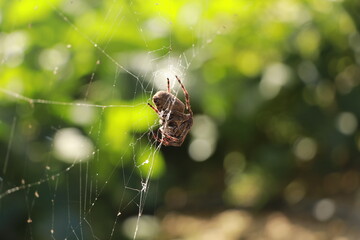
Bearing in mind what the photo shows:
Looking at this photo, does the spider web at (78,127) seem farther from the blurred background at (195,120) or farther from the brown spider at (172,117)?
the brown spider at (172,117)

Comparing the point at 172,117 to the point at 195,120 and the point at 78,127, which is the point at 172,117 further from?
the point at 195,120

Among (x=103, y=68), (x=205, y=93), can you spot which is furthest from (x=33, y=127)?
(x=205, y=93)

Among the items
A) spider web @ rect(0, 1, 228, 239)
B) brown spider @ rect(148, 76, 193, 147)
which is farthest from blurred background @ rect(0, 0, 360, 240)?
brown spider @ rect(148, 76, 193, 147)

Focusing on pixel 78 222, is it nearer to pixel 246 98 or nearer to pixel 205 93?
pixel 205 93

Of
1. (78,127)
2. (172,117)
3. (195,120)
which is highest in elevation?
(172,117)

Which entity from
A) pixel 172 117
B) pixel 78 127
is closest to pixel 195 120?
pixel 78 127

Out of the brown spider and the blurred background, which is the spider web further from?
the brown spider
